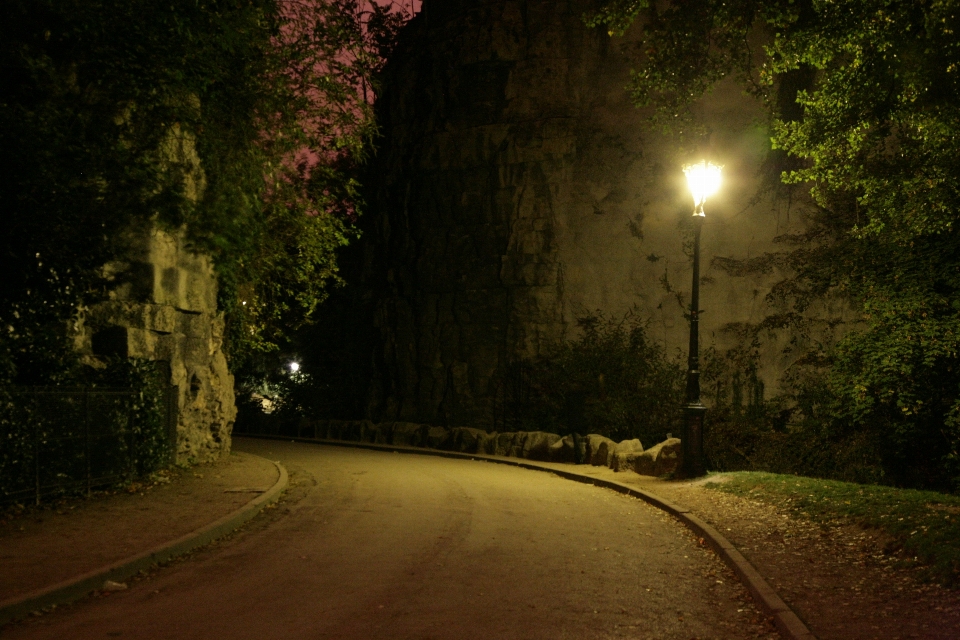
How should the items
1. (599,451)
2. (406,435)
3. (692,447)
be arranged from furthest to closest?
(406,435), (599,451), (692,447)

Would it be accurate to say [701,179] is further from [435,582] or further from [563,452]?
[435,582]

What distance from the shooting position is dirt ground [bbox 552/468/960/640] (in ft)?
19.4

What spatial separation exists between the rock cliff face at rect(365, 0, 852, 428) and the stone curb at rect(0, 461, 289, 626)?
19.3m

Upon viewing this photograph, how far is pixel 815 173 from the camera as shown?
551 inches

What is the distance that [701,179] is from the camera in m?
15.3

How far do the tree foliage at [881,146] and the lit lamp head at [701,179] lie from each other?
50.8 inches

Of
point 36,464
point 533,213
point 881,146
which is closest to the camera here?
point 36,464

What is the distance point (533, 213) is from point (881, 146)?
16.3 meters

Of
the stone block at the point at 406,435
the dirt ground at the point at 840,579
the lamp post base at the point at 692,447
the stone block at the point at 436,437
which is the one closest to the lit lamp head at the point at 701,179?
the lamp post base at the point at 692,447

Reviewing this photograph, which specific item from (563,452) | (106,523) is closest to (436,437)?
(563,452)

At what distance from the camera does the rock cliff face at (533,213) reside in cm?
2788

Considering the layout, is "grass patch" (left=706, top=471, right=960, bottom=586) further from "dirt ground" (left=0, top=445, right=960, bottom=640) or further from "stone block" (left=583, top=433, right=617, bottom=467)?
"stone block" (left=583, top=433, right=617, bottom=467)

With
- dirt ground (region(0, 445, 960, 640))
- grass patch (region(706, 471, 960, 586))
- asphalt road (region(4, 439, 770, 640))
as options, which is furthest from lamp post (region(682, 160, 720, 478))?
asphalt road (region(4, 439, 770, 640))

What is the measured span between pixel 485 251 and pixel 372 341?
6.84 metres
